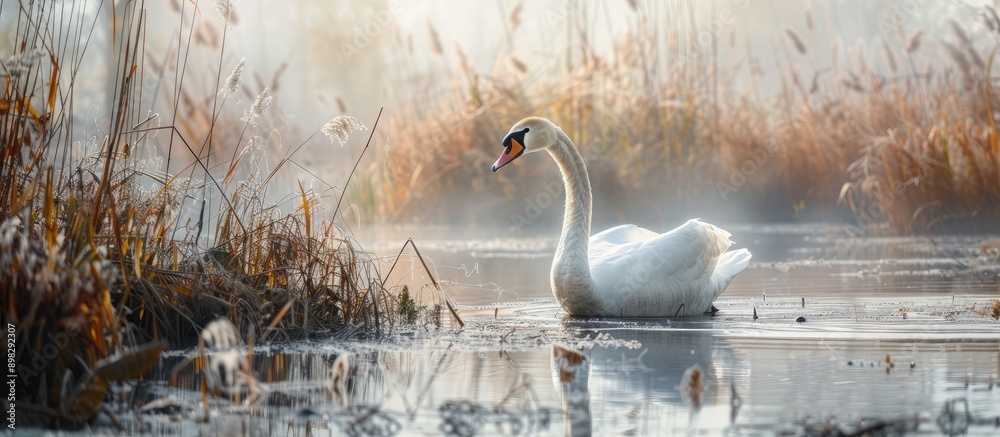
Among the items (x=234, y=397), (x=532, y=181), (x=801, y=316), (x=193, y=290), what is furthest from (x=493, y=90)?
(x=234, y=397)

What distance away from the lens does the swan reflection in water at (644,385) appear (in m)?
3.92

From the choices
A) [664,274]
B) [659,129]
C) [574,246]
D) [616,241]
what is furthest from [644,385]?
[659,129]

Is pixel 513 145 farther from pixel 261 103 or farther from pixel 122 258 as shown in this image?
pixel 122 258

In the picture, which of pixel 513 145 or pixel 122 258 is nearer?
pixel 122 258

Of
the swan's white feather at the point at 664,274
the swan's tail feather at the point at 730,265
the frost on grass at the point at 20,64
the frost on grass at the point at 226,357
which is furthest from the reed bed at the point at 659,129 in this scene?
the frost on grass at the point at 226,357

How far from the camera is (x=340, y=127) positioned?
582cm

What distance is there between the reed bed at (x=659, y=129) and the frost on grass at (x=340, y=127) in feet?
26.5

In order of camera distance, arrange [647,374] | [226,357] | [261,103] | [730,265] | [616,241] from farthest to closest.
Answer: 1. [616,241]
2. [730,265]
3. [261,103]
4. [647,374]
5. [226,357]

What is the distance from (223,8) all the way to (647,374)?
239 centimetres

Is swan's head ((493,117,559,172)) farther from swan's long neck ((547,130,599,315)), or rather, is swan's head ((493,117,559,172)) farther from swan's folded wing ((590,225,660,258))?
swan's folded wing ((590,225,660,258))

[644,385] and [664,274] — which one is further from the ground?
[664,274]

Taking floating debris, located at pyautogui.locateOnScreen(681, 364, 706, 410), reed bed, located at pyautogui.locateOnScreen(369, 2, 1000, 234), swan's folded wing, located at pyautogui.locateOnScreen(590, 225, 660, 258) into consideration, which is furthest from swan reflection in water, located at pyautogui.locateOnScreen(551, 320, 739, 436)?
reed bed, located at pyautogui.locateOnScreen(369, 2, 1000, 234)

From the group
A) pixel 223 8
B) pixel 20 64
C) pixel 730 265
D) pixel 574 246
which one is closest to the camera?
pixel 20 64

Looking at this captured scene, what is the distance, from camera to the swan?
7.21 metres
